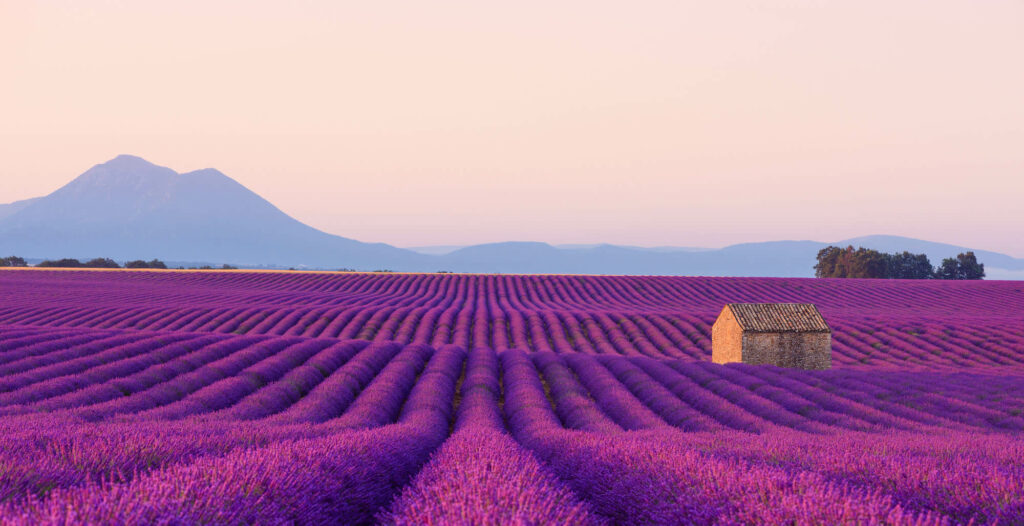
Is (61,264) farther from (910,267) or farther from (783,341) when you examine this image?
(910,267)

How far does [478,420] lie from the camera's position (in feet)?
34.1

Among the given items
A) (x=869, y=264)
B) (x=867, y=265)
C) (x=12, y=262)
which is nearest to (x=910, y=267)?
Result: (x=869, y=264)

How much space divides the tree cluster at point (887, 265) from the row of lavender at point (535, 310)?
13.7 meters

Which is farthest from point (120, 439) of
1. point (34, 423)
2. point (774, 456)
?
point (774, 456)

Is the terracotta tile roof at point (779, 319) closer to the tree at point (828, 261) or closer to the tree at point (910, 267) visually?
the tree at point (828, 261)

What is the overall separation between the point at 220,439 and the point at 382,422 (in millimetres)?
5192

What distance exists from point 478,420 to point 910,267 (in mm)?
79684

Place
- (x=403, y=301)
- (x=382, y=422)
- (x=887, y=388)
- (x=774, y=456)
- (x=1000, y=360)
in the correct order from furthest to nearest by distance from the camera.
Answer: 1. (x=403, y=301)
2. (x=1000, y=360)
3. (x=887, y=388)
4. (x=382, y=422)
5. (x=774, y=456)

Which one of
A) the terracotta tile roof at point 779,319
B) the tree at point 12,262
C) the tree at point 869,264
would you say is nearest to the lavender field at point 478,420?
the terracotta tile roof at point 779,319

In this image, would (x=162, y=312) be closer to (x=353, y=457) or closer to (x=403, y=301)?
(x=403, y=301)

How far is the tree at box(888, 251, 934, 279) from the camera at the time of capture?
73.2 meters

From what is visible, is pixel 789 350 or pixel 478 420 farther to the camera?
pixel 789 350

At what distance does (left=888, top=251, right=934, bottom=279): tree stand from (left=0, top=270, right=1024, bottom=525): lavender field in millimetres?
42119

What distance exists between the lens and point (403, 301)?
41875 mm
